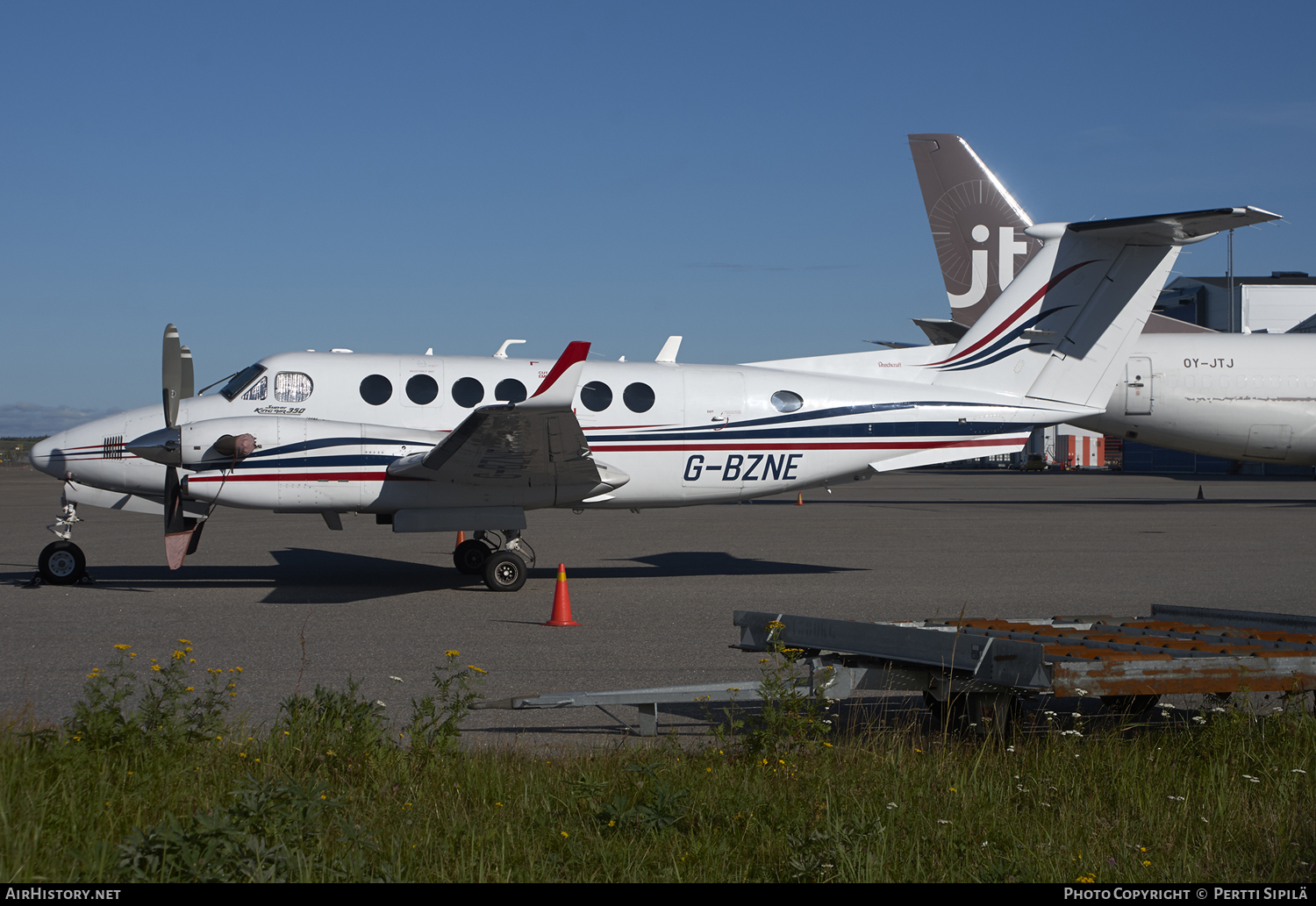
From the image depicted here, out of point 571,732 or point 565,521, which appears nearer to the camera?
point 571,732

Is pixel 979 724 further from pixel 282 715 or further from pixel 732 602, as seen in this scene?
pixel 732 602

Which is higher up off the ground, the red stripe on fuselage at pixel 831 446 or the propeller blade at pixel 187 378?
the propeller blade at pixel 187 378

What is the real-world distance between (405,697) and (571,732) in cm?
139

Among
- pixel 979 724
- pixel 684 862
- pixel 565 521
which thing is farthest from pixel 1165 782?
pixel 565 521

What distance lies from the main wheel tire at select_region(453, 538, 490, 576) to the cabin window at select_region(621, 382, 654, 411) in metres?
2.81

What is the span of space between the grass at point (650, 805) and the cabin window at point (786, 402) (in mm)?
8642

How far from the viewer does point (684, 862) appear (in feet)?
12.1

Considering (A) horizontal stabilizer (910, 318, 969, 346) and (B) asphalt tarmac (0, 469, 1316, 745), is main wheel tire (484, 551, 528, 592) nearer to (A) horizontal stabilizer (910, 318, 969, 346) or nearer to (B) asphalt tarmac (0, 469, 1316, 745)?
(B) asphalt tarmac (0, 469, 1316, 745)

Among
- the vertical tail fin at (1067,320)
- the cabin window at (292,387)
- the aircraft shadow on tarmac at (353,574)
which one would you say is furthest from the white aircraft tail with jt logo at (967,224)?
the cabin window at (292,387)

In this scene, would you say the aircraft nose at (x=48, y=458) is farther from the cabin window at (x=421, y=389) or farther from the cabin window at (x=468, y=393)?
the cabin window at (x=468, y=393)

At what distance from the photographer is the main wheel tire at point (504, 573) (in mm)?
12305

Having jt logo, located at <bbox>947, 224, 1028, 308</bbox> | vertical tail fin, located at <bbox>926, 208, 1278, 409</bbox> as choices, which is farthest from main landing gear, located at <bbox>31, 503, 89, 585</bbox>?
jt logo, located at <bbox>947, 224, 1028, 308</bbox>

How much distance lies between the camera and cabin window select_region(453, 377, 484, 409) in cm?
1316

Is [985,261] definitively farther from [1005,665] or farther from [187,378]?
[1005,665]
